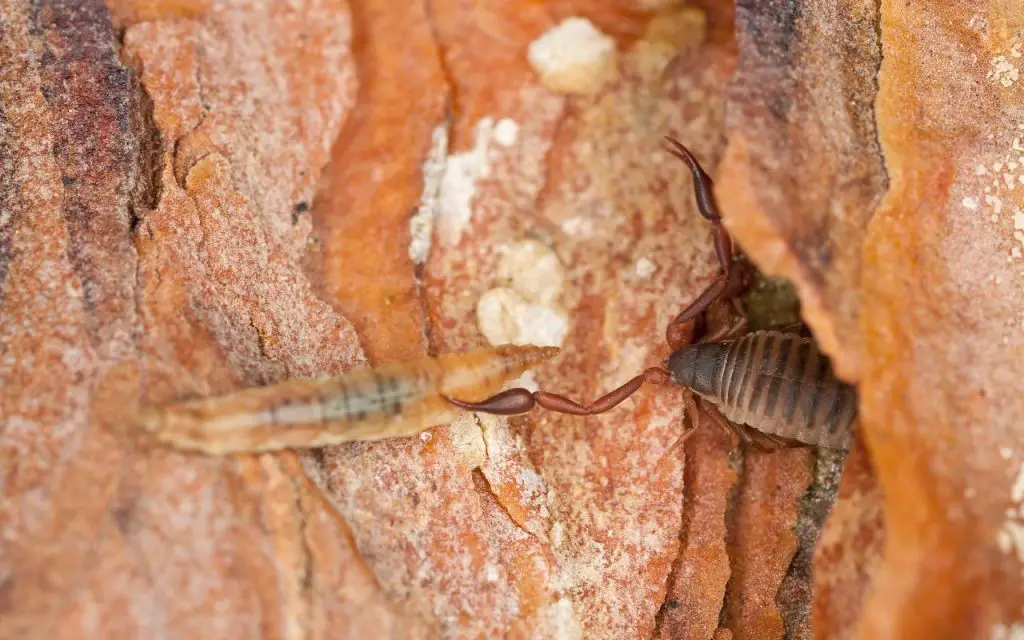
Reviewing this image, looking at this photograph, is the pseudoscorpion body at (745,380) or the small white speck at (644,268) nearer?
the pseudoscorpion body at (745,380)

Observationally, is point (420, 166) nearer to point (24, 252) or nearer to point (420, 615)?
point (24, 252)

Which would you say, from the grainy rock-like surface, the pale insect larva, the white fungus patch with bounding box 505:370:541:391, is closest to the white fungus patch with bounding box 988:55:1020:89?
the grainy rock-like surface

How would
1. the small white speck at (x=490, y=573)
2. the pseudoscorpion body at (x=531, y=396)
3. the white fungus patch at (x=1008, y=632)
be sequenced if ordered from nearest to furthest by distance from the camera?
the white fungus patch at (x=1008, y=632)
the pseudoscorpion body at (x=531, y=396)
the small white speck at (x=490, y=573)

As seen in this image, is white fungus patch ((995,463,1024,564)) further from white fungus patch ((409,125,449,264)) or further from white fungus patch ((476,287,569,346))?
white fungus patch ((409,125,449,264))

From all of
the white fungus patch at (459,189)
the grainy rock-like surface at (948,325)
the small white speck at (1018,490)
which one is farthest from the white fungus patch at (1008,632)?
the white fungus patch at (459,189)

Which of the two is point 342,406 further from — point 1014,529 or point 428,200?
point 1014,529

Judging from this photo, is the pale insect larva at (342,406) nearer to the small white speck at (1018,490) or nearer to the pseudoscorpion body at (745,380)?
the pseudoscorpion body at (745,380)
